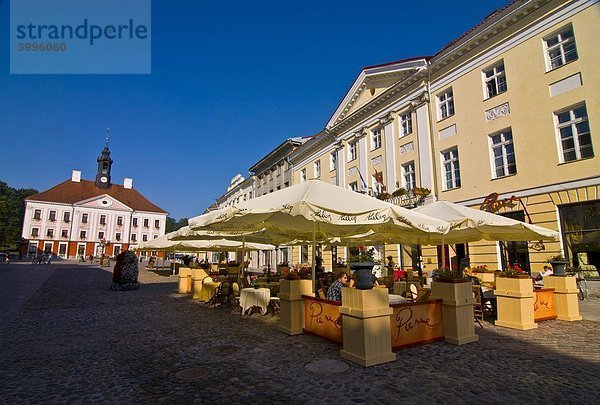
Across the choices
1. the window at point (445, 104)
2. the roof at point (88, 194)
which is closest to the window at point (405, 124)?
the window at point (445, 104)

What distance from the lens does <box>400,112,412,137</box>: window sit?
70.3 feet

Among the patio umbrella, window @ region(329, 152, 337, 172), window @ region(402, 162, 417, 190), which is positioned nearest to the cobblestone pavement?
the patio umbrella

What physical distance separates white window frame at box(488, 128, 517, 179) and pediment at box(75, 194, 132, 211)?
236 ft

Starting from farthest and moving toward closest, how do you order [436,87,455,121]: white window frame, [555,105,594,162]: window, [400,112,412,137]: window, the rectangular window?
the rectangular window → [400,112,412,137]: window → [436,87,455,121]: white window frame → [555,105,594,162]: window

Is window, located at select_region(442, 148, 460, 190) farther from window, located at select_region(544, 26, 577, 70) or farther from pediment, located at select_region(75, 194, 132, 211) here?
pediment, located at select_region(75, 194, 132, 211)

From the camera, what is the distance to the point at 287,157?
36625 mm

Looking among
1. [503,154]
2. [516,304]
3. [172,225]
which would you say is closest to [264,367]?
[516,304]

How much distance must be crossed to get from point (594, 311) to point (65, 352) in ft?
44.1

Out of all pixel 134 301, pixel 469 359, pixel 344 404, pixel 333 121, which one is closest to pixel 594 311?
pixel 469 359

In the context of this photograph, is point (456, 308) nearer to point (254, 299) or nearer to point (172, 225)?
point (254, 299)

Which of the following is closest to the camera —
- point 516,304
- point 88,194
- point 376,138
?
point 516,304

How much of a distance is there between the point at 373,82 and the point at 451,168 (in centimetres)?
961

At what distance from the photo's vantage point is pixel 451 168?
61.0 ft

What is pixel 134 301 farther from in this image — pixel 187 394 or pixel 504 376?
pixel 504 376
